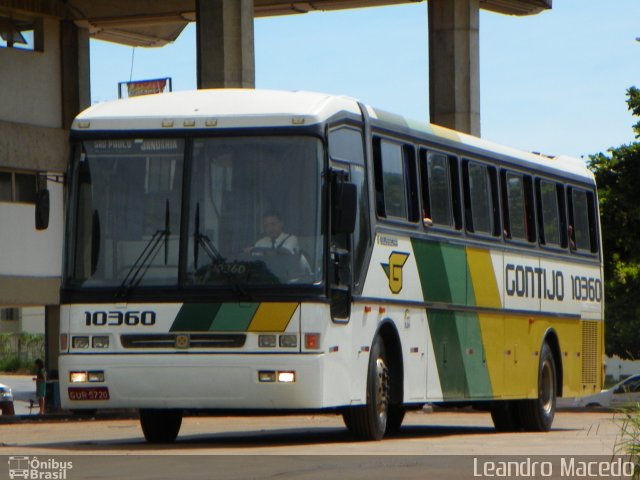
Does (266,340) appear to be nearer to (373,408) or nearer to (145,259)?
(145,259)

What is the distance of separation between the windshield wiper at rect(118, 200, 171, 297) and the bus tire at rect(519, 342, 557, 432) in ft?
26.9

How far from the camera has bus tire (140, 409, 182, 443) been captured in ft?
60.0

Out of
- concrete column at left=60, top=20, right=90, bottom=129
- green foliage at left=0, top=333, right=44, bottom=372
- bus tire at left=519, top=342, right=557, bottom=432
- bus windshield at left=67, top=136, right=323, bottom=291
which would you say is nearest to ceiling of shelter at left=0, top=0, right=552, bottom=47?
concrete column at left=60, top=20, right=90, bottom=129

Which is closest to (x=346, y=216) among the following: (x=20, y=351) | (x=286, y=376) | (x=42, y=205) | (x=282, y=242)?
(x=282, y=242)

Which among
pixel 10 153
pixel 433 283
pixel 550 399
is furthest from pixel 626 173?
pixel 433 283

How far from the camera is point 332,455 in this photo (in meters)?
15.1

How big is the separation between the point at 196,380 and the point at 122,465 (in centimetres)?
251

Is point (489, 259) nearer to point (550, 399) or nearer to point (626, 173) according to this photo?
point (550, 399)

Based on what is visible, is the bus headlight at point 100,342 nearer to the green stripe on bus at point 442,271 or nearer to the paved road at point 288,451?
the paved road at point 288,451

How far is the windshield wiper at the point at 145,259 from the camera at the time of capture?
54.5 feet

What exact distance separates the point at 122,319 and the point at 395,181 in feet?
12.2

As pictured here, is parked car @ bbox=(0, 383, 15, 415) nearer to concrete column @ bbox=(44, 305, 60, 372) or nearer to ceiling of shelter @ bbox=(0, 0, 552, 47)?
concrete column @ bbox=(44, 305, 60, 372)

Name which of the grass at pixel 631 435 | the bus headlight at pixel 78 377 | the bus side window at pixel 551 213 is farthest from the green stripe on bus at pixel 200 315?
the bus side window at pixel 551 213

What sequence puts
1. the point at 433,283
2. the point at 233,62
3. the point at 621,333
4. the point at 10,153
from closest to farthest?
the point at 433,283 → the point at 233,62 → the point at 10,153 → the point at 621,333
